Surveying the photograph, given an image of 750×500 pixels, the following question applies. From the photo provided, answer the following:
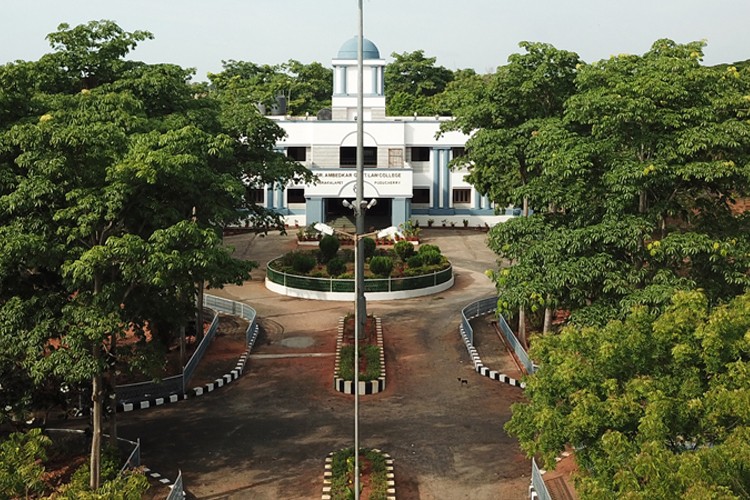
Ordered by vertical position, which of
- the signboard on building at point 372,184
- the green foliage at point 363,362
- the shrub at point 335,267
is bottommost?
the green foliage at point 363,362

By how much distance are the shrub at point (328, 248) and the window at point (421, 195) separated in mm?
14667

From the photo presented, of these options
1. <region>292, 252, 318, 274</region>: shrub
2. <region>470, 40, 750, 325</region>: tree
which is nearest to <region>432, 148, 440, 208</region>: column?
<region>292, 252, 318, 274</region>: shrub

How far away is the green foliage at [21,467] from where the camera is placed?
33.7 feet

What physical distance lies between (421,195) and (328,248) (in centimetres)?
1526

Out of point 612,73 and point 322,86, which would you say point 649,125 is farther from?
point 322,86

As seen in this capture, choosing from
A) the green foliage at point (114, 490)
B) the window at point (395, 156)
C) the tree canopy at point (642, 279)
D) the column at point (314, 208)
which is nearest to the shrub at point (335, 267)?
the column at point (314, 208)

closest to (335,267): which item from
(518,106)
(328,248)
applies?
(328,248)

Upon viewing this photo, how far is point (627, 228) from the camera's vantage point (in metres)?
15.4

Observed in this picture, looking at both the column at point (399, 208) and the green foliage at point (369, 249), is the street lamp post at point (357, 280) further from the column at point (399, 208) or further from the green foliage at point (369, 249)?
the column at point (399, 208)

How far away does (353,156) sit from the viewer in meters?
45.0

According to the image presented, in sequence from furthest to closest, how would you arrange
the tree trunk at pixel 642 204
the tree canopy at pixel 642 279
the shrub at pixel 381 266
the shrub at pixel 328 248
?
the shrub at pixel 328 248
the shrub at pixel 381 266
the tree trunk at pixel 642 204
the tree canopy at pixel 642 279

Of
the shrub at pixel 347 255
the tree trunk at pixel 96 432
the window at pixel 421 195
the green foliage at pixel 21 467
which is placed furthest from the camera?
the window at pixel 421 195

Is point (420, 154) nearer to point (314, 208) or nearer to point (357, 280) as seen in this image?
point (314, 208)

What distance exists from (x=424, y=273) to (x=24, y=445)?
21.5 meters
